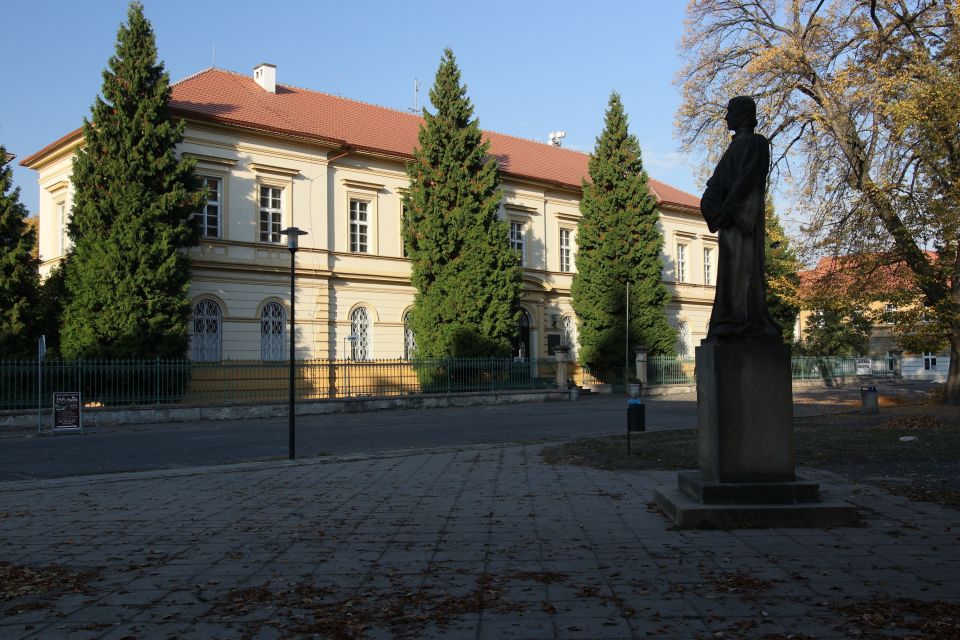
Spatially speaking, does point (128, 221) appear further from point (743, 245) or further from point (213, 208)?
point (743, 245)

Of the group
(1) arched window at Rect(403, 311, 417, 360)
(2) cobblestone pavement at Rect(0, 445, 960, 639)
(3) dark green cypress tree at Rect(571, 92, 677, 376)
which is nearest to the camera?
(2) cobblestone pavement at Rect(0, 445, 960, 639)

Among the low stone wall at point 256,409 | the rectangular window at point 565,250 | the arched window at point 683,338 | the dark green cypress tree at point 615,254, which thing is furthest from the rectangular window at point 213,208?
the arched window at point 683,338

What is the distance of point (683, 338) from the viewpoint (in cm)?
4828

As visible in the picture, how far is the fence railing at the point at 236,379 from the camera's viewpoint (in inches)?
802

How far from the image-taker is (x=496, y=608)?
476 centimetres

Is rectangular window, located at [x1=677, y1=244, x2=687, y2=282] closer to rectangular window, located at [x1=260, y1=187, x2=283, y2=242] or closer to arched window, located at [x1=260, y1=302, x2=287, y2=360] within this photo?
rectangular window, located at [x1=260, y1=187, x2=283, y2=242]

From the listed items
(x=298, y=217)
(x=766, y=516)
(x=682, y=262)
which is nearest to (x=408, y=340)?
(x=298, y=217)

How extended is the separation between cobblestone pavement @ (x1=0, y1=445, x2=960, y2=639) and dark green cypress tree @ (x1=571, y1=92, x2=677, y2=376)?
29570mm

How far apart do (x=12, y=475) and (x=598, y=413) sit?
16479 mm

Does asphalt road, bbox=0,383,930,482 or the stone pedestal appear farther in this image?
asphalt road, bbox=0,383,930,482

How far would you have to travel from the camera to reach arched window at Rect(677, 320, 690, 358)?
158 feet

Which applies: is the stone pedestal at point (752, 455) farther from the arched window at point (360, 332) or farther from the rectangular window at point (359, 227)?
the rectangular window at point (359, 227)

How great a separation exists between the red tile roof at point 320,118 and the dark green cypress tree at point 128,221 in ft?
10.6

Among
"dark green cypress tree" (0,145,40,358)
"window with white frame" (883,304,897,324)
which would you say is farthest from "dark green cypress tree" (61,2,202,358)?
"window with white frame" (883,304,897,324)
